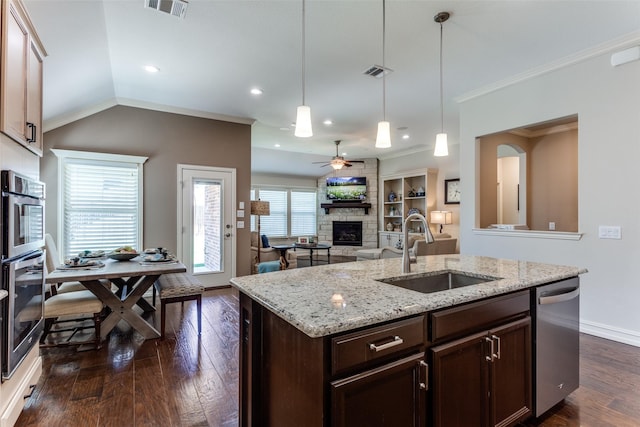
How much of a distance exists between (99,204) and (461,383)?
4.83m

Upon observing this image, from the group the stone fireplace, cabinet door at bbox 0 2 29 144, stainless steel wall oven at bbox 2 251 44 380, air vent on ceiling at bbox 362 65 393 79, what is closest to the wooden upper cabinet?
cabinet door at bbox 0 2 29 144

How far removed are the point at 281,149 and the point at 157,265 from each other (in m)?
5.34

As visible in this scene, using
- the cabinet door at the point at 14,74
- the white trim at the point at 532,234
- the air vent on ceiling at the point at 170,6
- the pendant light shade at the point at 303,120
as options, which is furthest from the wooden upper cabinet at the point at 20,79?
the white trim at the point at 532,234

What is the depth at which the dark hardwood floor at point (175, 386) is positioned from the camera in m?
1.87

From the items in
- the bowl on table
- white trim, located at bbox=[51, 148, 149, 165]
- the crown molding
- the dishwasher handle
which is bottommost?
the dishwasher handle

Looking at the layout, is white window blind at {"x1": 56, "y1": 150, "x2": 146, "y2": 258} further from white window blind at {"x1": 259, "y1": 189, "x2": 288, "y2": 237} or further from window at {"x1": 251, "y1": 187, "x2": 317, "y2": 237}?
white window blind at {"x1": 259, "y1": 189, "x2": 288, "y2": 237}

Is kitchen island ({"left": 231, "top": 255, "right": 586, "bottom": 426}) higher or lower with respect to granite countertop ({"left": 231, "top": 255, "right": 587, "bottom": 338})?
lower

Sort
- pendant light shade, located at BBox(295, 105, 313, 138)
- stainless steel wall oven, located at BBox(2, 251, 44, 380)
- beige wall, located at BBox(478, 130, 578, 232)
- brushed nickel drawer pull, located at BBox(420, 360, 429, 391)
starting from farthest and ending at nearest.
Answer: beige wall, located at BBox(478, 130, 578, 232)
pendant light shade, located at BBox(295, 105, 313, 138)
stainless steel wall oven, located at BBox(2, 251, 44, 380)
brushed nickel drawer pull, located at BBox(420, 360, 429, 391)

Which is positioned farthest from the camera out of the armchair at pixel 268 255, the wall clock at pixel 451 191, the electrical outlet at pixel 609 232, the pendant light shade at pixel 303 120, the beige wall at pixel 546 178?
the armchair at pixel 268 255

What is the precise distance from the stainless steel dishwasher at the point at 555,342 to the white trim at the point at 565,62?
8.02 feet

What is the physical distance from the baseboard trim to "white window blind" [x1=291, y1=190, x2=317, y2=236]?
7110 millimetres

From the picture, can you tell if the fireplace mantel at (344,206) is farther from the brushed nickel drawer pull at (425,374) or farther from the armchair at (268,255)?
the brushed nickel drawer pull at (425,374)

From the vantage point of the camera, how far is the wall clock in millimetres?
6891

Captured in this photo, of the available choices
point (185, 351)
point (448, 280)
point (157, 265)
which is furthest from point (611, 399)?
point (157, 265)
